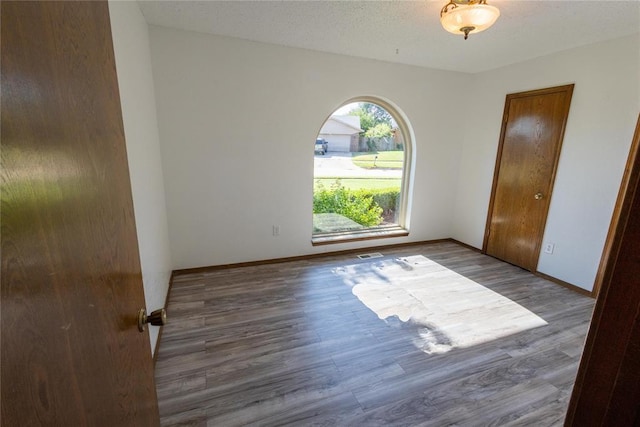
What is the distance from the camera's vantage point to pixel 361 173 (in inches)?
152

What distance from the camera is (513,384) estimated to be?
5.76 feet

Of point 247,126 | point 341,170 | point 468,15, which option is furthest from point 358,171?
point 468,15

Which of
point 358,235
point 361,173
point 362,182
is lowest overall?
point 358,235

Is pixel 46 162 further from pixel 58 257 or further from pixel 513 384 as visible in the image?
pixel 513 384

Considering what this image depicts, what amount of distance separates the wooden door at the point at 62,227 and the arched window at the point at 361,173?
9.26ft

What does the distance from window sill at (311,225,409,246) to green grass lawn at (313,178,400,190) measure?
2.03 ft

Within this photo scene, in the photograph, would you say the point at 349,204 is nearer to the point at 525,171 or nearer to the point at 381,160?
the point at 381,160

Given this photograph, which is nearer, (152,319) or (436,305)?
(152,319)

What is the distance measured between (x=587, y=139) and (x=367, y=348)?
2.93 m

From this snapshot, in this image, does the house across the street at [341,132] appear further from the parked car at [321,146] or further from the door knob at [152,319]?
the door knob at [152,319]

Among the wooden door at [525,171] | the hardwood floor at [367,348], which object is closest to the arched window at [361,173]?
the hardwood floor at [367,348]

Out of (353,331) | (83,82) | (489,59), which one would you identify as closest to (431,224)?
(489,59)

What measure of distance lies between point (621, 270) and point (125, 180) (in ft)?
3.77

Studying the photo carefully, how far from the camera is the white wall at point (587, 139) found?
2.50 metres
